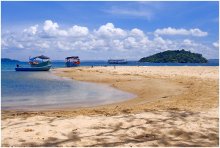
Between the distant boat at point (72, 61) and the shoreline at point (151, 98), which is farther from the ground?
the distant boat at point (72, 61)

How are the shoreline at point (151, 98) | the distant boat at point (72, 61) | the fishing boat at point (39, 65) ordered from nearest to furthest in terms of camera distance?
the shoreline at point (151, 98), the fishing boat at point (39, 65), the distant boat at point (72, 61)

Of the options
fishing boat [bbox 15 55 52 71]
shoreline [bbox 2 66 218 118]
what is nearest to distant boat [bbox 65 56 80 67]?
fishing boat [bbox 15 55 52 71]

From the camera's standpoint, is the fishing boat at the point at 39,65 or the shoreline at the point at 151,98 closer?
the shoreline at the point at 151,98

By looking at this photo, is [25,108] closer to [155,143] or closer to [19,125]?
[19,125]

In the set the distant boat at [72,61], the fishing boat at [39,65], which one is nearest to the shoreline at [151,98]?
the fishing boat at [39,65]

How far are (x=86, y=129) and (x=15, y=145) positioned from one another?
231 centimetres

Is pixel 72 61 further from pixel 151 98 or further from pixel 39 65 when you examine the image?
pixel 151 98

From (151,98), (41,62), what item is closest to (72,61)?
(41,62)

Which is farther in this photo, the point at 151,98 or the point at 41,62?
the point at 41,62

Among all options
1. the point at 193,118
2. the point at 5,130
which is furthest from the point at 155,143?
the point at 5,130

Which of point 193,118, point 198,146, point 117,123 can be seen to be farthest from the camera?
point 193,118

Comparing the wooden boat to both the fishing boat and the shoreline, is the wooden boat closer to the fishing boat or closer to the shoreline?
the fishing boat

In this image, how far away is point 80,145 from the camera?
8641mm

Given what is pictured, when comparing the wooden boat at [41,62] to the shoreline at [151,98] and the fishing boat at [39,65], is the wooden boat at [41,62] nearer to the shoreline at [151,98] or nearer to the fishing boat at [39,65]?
the fishing boat at [39,65]
